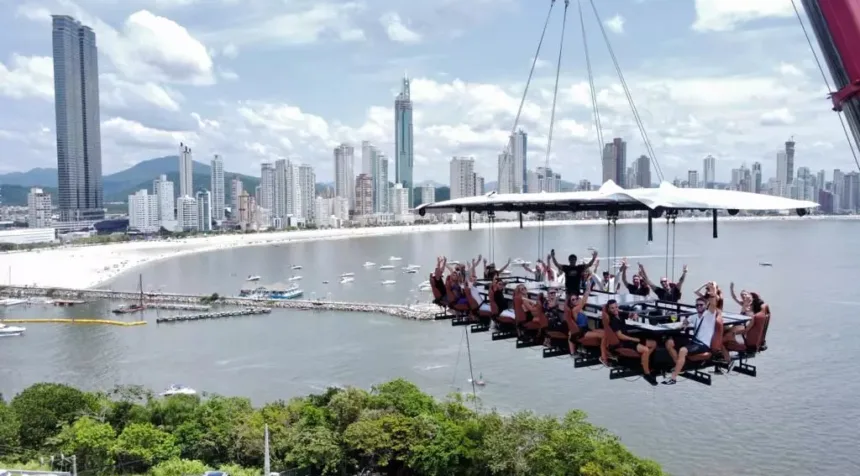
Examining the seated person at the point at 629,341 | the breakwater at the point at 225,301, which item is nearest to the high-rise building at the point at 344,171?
the breakwater at the point at 225,301

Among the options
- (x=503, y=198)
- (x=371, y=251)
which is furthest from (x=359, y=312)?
(x=371, y=251)

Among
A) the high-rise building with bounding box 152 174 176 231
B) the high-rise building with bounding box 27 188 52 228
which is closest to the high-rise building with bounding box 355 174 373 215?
the high-rise building with bounding box 152 174 176 231

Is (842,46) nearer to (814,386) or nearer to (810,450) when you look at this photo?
(810,450)

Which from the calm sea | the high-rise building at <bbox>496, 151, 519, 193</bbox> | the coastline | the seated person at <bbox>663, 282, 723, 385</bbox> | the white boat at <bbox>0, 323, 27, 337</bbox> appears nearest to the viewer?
the seated person at <bbox>663, 282, 723, 385</bbox>

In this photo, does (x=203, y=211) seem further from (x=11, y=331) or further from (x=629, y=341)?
(x=629, y=341)

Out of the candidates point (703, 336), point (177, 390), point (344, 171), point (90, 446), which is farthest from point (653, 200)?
point (344, 171)

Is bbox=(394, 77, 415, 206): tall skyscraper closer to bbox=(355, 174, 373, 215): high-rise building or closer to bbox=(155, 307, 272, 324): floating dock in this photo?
bbox=(355, 174, 373, 215): high-rise building
